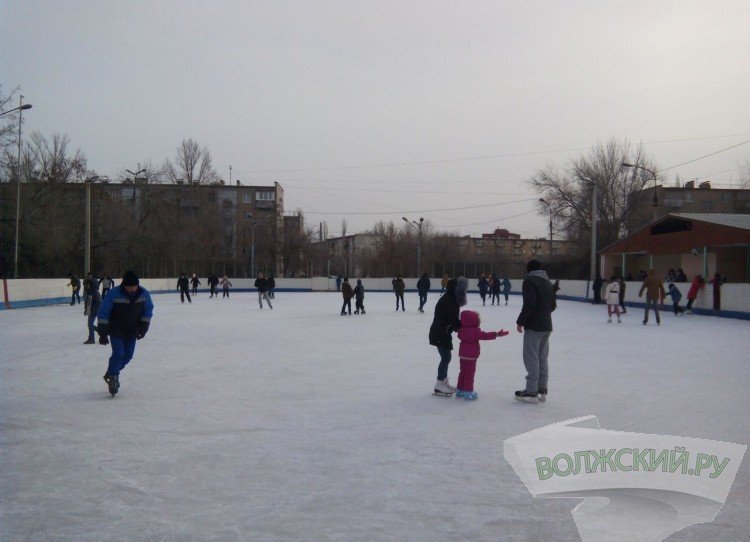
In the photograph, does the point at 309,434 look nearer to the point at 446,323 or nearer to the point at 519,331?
the point at 446,323

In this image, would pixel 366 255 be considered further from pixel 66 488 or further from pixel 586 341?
pixel 66 488

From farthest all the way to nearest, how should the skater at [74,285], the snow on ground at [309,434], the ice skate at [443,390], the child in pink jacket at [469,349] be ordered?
the skater at [74,285]
the ice skate at [443,390]
the child in pink jacket at [469,349]
the snow on ground at [309,434]

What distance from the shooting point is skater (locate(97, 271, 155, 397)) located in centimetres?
744

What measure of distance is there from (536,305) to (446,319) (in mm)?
1035

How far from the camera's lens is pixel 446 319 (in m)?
7.44

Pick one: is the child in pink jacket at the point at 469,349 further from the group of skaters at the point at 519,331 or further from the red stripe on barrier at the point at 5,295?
the red stripe on barrier at the point at 5,295

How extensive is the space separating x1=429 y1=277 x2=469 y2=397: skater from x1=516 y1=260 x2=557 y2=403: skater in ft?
2.37

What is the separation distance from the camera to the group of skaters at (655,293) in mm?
18438

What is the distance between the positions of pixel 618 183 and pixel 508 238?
230 feet

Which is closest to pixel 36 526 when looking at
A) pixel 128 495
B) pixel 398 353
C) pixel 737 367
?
pixel 128 495

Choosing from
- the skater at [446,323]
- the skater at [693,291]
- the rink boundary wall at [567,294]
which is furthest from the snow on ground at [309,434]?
the skater at [693,291]

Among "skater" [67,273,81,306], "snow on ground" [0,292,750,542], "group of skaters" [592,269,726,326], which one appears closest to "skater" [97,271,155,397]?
"snow on ground" [0,292,750,542]

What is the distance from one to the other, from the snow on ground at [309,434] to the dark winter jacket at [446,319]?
0.69m

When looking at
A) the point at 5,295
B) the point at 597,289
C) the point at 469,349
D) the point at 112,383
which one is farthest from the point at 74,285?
the point at 469,349
